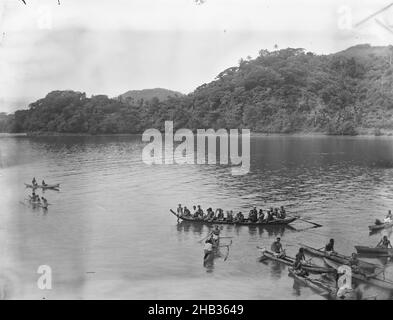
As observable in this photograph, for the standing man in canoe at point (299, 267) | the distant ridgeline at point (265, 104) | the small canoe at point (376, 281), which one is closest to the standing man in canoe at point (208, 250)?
the standing man in canoe at point (299, 267)

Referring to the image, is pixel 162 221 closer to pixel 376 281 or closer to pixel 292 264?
pixel 292 264

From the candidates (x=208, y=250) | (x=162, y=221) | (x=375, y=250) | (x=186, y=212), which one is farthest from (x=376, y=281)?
(x=162, y=221)

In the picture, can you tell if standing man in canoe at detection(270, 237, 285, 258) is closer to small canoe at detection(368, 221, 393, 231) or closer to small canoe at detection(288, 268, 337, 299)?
small canoe at detection(288, 268, 337, 299)

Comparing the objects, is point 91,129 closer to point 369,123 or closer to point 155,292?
point 369,123

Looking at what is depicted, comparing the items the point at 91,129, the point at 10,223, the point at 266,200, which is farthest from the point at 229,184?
the point at 91,129

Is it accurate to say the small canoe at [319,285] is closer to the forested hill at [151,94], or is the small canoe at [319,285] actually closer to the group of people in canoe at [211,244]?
the group of people in canoe at [211,244]

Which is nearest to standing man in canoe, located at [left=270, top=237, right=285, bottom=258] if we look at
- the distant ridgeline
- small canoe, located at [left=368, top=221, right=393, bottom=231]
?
small canoe, located at [left=368, top=221, right=393, bottom=231]
